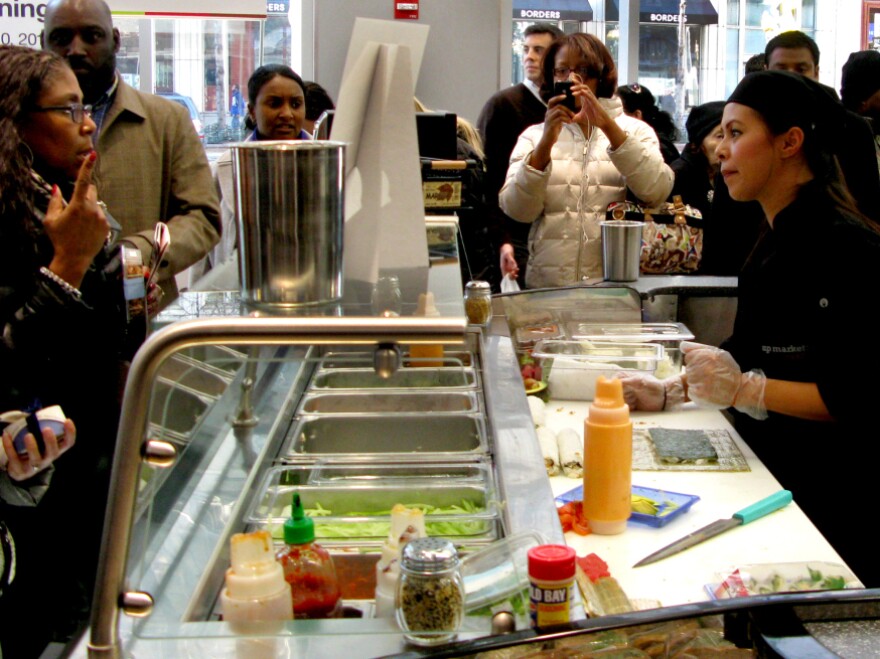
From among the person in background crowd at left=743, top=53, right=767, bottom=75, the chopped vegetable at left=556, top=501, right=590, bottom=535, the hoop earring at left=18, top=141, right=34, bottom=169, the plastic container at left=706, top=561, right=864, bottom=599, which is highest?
the person in background crowd at left=743, top=53, right=767, bottom=75

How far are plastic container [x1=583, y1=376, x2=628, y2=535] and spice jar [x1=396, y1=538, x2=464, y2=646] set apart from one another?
0.76 m

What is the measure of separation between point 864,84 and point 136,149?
314 cm

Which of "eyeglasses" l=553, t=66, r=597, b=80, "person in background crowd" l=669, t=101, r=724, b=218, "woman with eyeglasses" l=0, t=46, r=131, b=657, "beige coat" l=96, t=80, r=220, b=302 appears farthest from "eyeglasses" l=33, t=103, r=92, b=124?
"person in background crowd" l=669, t=101, r=724, b=218

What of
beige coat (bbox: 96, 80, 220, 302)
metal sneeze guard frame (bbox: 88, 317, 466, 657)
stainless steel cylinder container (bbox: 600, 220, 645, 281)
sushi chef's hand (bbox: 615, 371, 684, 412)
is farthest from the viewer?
stainless steel cylinder container (bbox: 600, 220, 645, 281)

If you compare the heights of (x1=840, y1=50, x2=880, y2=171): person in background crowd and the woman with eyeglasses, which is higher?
(x1=840, y1=50, x2=880, y2=171): person in background crowd

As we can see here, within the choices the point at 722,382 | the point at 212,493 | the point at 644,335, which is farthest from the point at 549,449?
the point at 212,493

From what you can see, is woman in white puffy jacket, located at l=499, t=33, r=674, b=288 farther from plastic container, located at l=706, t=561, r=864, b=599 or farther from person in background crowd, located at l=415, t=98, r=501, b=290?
plastic container, located at l=706, t=561, r=864, b=599

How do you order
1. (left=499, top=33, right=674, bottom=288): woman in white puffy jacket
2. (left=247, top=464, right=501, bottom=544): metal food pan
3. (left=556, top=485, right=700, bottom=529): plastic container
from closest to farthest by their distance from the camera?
1. (left=247, top=464, right=501, bottom=544): metal food pan
2. (left=556, top=485, right=700, bottom=529): plastic container
3. (left=499, top=33, right=674, bottom=288): woman in white puffy jacket

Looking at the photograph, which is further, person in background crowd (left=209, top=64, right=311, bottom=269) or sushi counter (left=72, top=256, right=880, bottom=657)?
person in background crowd (left=209, top=64, right=311, bottom=269)

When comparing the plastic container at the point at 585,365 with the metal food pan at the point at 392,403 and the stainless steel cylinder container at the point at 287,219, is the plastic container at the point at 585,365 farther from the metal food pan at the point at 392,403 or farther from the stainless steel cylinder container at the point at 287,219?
the stainless steel cylinder container at the point at 287,219

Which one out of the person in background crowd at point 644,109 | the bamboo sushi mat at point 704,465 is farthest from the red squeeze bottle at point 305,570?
the person in background crowd at point 644,109

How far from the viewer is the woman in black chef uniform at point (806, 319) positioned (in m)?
2.24

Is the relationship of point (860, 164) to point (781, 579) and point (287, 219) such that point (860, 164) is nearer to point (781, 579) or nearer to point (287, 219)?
point (781, 579)

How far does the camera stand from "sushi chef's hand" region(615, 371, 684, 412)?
2.68 m
